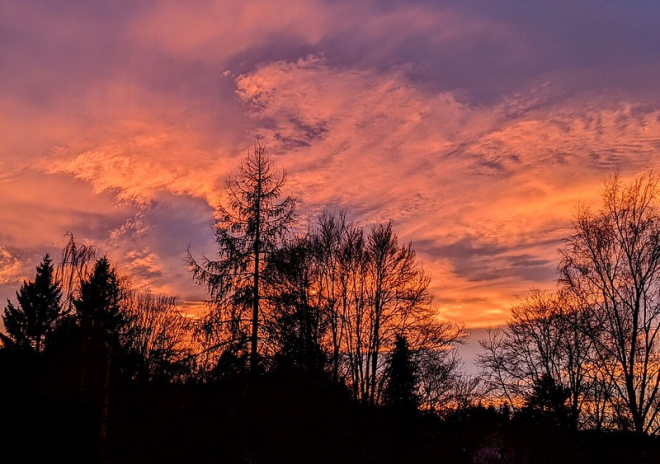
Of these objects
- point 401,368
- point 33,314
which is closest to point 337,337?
point 401,368

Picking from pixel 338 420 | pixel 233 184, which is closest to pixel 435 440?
pixel 338 420

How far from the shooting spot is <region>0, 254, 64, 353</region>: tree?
46.2m

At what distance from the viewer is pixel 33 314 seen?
4691 centimetres

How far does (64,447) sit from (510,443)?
65.5 feet

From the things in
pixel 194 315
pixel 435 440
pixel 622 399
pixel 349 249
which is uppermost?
pixel 349 249

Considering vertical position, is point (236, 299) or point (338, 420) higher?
point (236, 299)

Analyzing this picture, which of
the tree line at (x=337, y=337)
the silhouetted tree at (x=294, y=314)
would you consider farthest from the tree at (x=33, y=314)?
the silhouetted tree at (x=294, y=314)

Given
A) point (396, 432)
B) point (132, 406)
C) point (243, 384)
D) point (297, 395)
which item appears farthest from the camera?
point (132, 406)

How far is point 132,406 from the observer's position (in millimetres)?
32000

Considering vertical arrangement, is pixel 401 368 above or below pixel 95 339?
below

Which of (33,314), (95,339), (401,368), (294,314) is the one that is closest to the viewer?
(294,314)

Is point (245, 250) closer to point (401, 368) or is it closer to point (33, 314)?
point (401, 368)

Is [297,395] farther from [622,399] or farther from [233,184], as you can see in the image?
[622,399]

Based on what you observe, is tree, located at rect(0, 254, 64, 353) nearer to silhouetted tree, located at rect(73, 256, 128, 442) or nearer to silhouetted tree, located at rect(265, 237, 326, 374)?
silhouetted tree, located at rect(73, 256, 128, 442)
